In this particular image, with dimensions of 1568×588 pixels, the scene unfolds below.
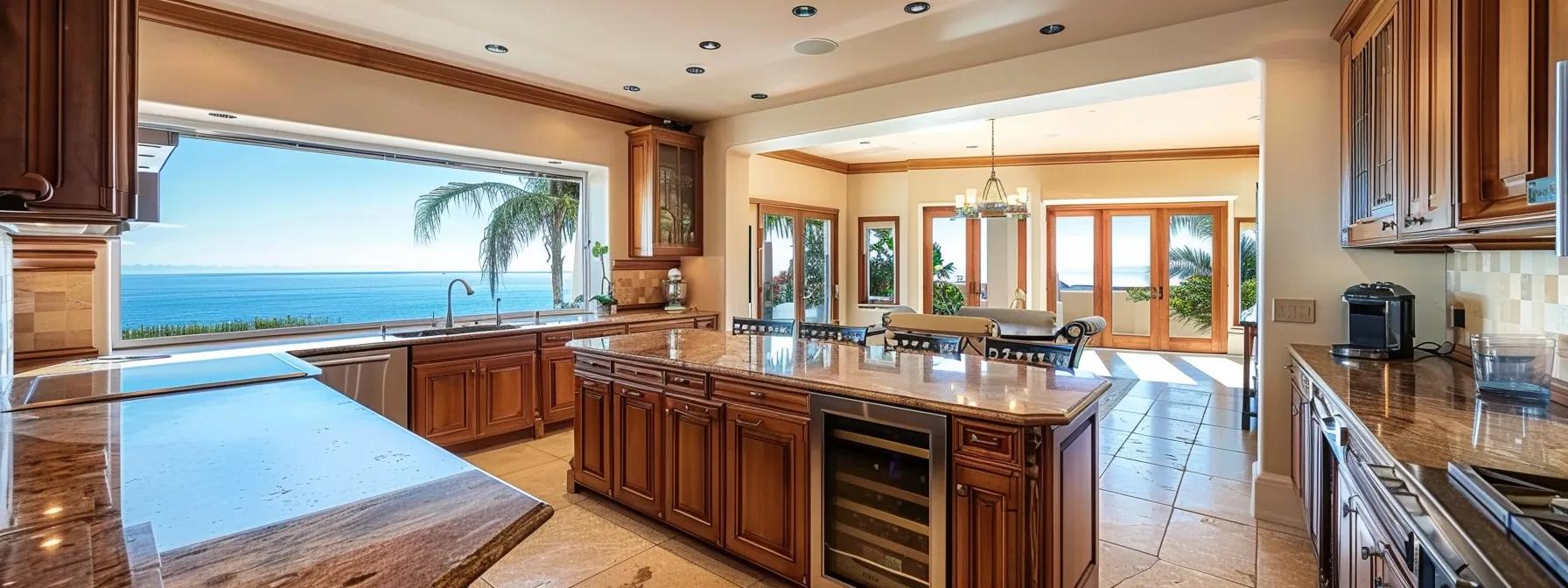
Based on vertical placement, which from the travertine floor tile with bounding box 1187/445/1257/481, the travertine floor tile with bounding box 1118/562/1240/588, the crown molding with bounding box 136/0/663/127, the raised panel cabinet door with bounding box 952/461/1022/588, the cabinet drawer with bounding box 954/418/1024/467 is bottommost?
the travertine floor tile with bounding box 1118/562/1240/588

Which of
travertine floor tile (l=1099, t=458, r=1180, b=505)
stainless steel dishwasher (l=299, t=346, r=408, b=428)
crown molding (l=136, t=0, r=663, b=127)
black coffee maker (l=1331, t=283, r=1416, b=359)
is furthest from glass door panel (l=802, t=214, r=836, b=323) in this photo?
black coffee maker (l=1331, t=283, r=1416, b=359)

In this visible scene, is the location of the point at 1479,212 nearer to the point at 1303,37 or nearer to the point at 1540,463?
the point at 1540,463

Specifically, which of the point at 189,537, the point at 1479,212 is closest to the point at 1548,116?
the point at 1479,212

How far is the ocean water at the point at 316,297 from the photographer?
11.7ft

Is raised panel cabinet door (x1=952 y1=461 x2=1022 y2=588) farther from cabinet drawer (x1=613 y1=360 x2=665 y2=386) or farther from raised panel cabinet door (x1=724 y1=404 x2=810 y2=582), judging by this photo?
cabinet drawer (x1=613 y1=360 x2=665 y2=386)

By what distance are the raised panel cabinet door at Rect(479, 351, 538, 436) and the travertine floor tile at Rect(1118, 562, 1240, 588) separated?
3762 millimetres

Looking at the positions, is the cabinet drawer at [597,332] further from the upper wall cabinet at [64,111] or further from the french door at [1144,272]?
the french door at [1144,272]

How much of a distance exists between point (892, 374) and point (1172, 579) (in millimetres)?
1415

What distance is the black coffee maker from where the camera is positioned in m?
2.57

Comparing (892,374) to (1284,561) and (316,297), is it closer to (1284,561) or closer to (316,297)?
(1284,561)

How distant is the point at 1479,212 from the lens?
167cm

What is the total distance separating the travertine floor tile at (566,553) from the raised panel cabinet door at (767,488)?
1.80 ft

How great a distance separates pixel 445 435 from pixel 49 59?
3223 mm

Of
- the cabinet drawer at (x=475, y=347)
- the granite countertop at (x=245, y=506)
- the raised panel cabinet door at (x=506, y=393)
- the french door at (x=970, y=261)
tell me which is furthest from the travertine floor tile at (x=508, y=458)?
the french door at (x=970, y=261)
